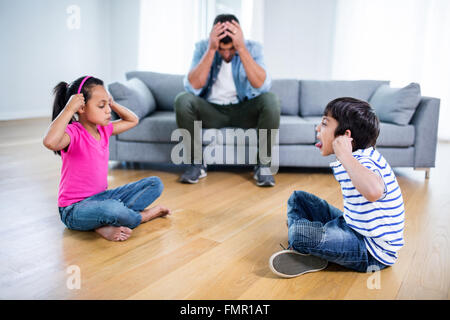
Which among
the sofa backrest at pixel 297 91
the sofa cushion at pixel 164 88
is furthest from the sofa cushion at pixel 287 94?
the sofa cushion at pixel 164 88

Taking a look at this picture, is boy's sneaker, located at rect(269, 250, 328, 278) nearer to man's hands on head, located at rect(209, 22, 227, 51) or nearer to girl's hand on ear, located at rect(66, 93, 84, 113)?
girl's hand on ear, located at rect(66, 93, 84, 113)

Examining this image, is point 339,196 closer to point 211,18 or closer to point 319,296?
point 319,296

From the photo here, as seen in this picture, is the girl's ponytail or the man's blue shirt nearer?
the girl's ponytail

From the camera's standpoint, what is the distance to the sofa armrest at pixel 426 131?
254cm

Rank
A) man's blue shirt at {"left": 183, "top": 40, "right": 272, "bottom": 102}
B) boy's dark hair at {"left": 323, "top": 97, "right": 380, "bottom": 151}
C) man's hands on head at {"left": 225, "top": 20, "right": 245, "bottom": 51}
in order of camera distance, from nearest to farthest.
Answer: boy's dark hair at {"left": 323, "top": 97, "right": 380, "bottom": 151} → man's hands on head at {"left": 225, "top": 20, "right": 245, "bottom": 51} → man's blue shirt at {"left": 183, "top": 40, "right": 272, "bottom": 102}

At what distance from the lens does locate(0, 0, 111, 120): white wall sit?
4688mm

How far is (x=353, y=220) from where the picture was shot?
4.13ft

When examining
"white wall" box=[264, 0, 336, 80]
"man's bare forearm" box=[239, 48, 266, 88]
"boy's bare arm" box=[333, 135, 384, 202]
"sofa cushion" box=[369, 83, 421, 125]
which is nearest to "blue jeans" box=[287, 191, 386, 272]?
"boy's bare arm" box=[333, 135, 384, 202]

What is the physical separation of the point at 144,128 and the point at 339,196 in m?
1.31

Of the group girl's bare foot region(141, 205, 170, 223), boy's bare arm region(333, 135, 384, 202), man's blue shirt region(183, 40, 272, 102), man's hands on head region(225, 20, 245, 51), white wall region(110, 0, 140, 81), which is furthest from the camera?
white wall region(110, 0, 140, 81)

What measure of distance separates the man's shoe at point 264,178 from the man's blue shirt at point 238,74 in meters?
0.49

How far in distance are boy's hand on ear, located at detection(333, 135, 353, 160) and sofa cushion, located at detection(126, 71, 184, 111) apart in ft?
6.38

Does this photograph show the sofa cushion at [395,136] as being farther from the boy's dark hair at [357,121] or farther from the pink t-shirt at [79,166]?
the pink t-shirt at [79,166]
